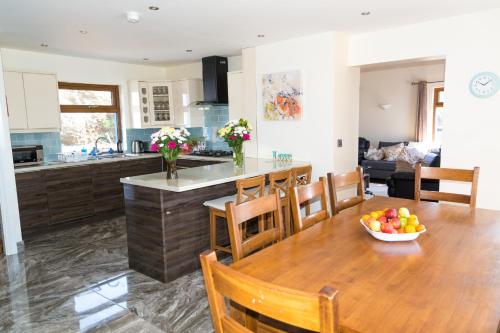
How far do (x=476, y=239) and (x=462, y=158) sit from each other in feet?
7.44

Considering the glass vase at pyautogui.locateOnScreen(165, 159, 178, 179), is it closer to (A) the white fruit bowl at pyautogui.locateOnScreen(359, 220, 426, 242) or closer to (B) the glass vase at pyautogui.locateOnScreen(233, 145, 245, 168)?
(B) the glass vase at pyautogui.locateOnScreen(233, 145, 245, 168)

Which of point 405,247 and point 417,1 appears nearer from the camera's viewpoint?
point 405,247

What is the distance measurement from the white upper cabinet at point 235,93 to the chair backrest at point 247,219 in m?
3.42

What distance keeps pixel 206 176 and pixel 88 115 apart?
135 inches

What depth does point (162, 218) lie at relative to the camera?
310 centimetres

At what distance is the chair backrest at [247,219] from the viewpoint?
167cm

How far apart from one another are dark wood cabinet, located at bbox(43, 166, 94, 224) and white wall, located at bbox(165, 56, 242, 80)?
7.80ft

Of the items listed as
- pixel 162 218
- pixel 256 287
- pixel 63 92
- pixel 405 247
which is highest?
pixel 63 92

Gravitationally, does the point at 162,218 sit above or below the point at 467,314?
below

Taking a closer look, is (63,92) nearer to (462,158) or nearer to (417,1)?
(417,1)

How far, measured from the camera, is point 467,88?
142 inches

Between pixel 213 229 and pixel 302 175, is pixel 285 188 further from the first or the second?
pixel 213 229

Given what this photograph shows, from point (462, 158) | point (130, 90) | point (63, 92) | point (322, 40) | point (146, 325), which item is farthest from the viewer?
point (130, 90)

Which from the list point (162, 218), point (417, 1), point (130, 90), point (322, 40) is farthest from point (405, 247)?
point (130, 90)
